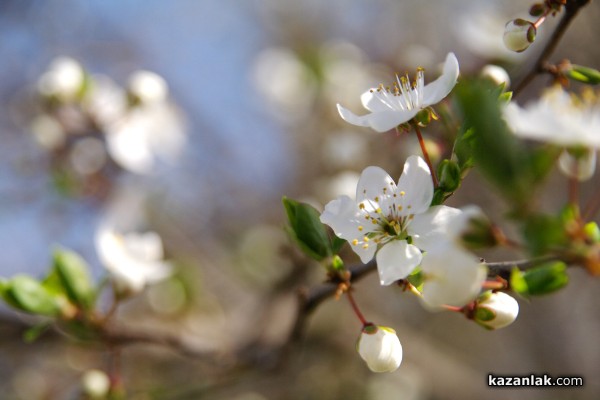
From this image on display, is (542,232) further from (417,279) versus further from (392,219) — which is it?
(392,219)

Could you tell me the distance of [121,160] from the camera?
228 cm

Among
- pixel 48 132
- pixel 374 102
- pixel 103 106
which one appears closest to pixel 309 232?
pixel 374 102

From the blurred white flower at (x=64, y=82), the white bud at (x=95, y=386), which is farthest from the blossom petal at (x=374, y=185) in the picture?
the blurred white flower at (x=64, y=82)

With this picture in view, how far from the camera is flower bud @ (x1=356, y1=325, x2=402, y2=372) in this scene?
3.28ft

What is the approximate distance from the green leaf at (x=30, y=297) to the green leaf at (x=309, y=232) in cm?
71

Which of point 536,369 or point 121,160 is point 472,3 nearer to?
point 536,369

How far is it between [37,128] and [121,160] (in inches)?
15.7

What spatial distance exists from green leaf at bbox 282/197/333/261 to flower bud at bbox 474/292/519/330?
10.6 inches

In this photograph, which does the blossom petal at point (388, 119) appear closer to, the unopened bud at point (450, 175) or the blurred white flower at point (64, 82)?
the unopened bud at point (450, 175)

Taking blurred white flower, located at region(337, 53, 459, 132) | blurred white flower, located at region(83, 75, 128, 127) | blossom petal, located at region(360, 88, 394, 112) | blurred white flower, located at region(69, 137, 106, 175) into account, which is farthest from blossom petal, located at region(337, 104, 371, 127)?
blurred white flower, located at region(69, 137, 106, 175)

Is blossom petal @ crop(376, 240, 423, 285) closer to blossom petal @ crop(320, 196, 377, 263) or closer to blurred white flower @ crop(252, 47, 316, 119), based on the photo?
blossom petal @ crop(320, 196, 377, 263)

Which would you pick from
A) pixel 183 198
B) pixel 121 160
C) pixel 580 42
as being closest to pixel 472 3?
pixel 580 42

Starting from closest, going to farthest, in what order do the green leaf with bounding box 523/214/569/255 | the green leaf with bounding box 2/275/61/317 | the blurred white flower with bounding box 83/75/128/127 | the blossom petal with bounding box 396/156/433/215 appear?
the green leaf with bounding box 523/214/569/255 < the blossom petal with bounding box 396/156/433/215 < the green leaf with bounding box 2/275/61/317 < the blurred white flower with bounding box 83/75/128/127

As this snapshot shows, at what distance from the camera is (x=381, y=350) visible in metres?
1.00
